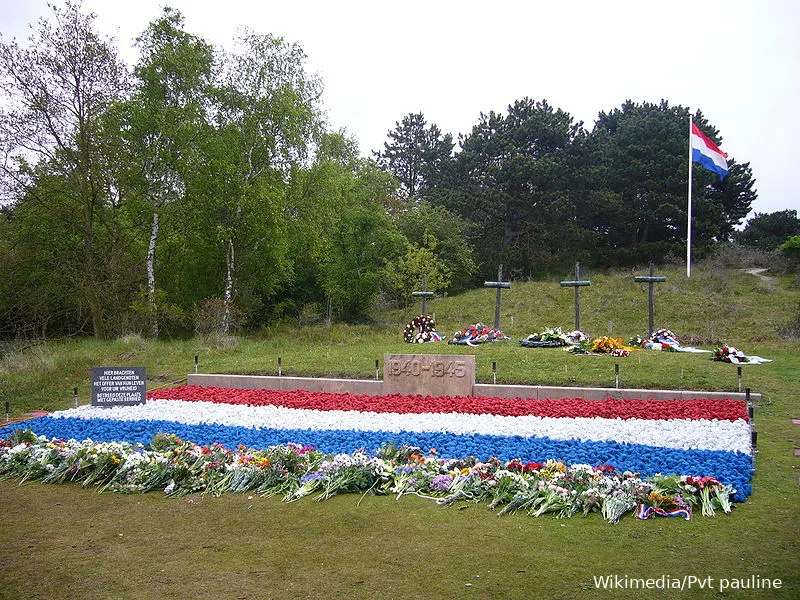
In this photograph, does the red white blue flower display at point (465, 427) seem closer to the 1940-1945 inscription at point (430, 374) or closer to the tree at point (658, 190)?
the 1940-1945 inscription at point (430, 374)

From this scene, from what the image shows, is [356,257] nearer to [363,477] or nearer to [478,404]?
[478,404]

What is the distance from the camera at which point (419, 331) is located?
1834 cm

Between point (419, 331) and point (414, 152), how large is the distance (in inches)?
1311

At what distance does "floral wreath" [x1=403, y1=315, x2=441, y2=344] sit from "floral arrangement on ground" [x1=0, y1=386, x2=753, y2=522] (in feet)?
26.9

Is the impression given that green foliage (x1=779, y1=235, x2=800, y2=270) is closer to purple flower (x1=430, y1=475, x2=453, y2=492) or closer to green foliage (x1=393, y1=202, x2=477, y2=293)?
green foliage (x1=393, y1=202, x2=477, y2=293)

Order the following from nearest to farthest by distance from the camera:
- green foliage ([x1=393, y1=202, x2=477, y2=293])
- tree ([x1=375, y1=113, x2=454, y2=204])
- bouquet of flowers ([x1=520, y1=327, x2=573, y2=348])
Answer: bouquet of flowers ([x1=520, y1=327, x2=573, y2=348])
green foliage ([x1=393, y1=202, x2=477, y2=293])
tree ([x1=375, y1=113, x2=454, y2=204])

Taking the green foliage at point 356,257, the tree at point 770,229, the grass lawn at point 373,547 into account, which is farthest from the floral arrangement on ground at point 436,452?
the tree at point 770,229

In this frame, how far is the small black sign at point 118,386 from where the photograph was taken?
10.0m

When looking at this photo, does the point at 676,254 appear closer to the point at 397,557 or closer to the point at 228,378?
the point at 228,378

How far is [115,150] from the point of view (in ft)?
65.3

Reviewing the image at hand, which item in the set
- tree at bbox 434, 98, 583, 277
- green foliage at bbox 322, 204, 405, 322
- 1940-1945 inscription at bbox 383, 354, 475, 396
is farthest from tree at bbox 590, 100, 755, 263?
1940-1945 inscription at bbox 383, 354, 475, 396

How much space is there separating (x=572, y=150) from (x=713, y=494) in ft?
112

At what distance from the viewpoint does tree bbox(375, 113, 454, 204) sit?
160ft

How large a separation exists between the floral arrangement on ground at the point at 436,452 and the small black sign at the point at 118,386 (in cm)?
31
